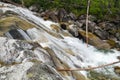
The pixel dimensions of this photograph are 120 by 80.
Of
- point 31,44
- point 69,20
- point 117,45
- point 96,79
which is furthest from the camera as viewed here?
point 69,20

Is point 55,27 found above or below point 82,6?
above

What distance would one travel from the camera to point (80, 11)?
30.3 metres

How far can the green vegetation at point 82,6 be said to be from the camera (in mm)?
29938

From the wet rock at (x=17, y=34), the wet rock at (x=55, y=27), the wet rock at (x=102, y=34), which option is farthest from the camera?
the wet rock at (x=102, y=34)

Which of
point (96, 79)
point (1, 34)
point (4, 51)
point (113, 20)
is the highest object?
point (4, 51)

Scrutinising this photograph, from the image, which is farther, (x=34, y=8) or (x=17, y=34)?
(x=34, y=8)

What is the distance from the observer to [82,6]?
3145cm

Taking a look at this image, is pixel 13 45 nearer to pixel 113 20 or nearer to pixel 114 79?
pixel 114 79

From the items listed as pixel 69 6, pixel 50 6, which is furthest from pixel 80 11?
pixel 50 6

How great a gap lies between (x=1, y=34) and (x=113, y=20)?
669 inches

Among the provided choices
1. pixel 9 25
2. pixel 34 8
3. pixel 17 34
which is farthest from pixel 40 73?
pixel 34 8

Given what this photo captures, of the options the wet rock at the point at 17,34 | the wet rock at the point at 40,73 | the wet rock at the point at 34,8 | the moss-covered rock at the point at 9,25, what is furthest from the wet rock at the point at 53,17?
the wet rock at the point at 40,73

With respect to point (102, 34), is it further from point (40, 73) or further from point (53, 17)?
point (40, 73)

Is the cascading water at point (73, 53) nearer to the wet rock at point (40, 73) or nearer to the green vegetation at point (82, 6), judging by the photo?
the wet rock at point (40, 73)
